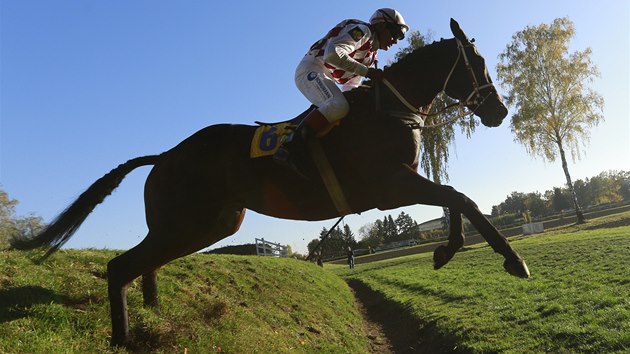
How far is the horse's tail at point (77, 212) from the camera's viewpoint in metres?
5.62

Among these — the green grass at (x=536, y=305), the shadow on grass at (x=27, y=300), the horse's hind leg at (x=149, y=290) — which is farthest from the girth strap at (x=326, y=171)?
the green grass at (x=536, y=305)

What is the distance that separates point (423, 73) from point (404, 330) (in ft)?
26.3

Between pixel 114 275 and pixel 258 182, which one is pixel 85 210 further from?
pixel 258 182

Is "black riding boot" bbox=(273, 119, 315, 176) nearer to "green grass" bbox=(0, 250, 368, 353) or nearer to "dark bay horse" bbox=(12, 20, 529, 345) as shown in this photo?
"dark bay horse" bbox=(12, 20, 529, 345)

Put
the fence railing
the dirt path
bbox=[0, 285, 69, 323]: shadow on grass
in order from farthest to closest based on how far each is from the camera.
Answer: the fence railing, the dirt path, bbox=[0, 285, 69, 323]: shadow on grass

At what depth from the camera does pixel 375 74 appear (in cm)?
480

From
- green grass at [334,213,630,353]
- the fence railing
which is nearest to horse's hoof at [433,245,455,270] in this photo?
green grass at [334,213,630,353]

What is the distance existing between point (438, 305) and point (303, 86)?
8867 mm

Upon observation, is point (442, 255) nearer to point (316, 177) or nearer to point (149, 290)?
point (316, 177)

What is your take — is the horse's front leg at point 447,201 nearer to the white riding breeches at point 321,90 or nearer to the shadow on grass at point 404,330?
the white riding breeches at point 321,90

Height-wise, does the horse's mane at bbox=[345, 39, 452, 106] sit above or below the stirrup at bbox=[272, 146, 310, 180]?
above

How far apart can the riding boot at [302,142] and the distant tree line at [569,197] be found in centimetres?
11877

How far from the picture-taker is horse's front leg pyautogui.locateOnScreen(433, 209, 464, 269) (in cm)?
410

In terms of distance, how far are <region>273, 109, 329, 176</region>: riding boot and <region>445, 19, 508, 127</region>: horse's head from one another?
1.58 metres
